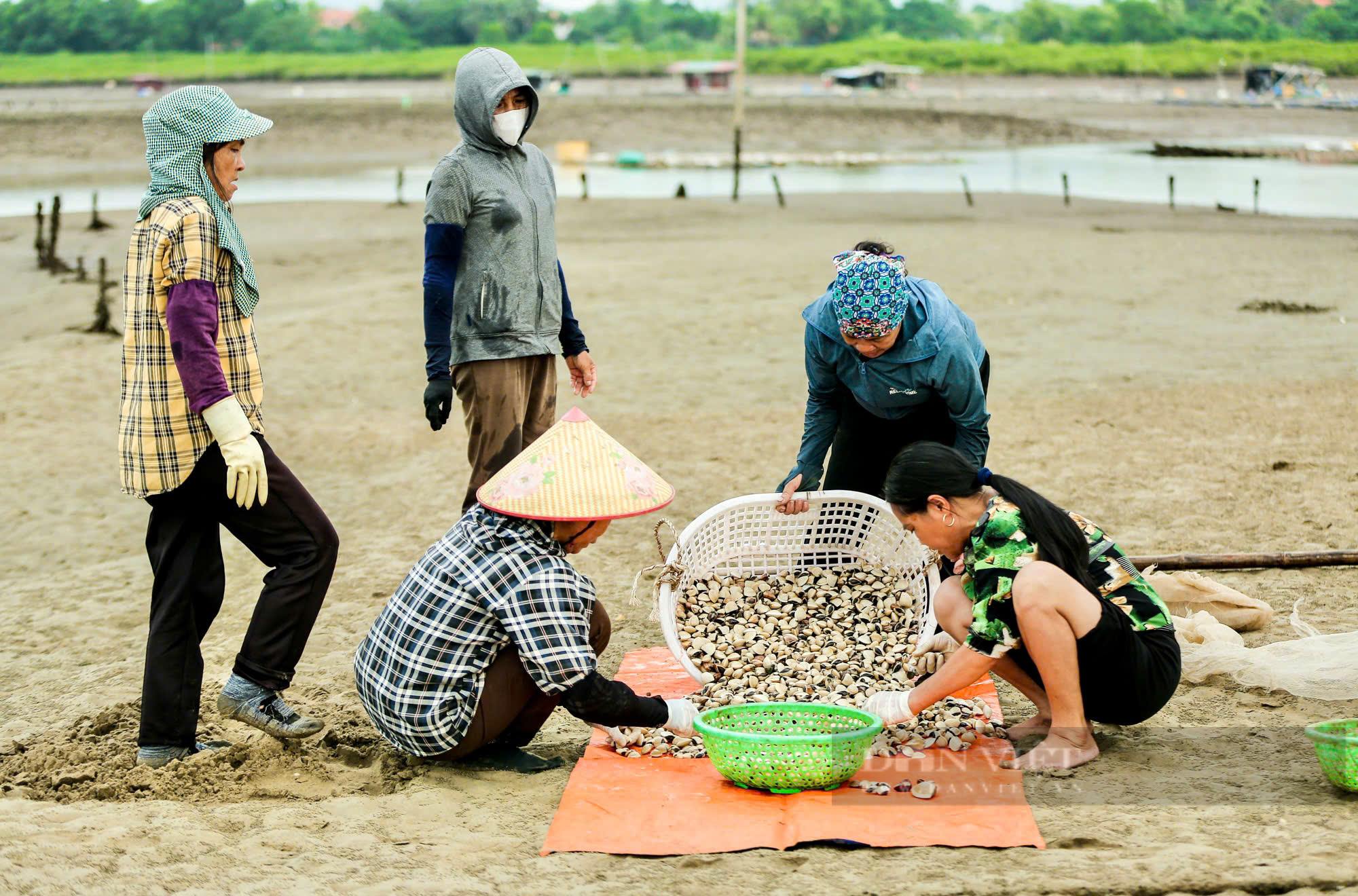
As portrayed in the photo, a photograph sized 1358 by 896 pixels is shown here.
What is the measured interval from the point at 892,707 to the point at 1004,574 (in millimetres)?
481

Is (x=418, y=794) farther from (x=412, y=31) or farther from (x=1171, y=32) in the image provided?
(x=412, y=31)

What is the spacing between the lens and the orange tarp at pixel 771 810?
9.27 ft

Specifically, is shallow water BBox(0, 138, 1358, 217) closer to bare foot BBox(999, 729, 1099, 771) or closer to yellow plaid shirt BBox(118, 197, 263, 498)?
bare foot BBox(999, 729, 1099, 771)

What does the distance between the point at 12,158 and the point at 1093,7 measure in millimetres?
69355

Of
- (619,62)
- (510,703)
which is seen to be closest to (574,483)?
(510,703)

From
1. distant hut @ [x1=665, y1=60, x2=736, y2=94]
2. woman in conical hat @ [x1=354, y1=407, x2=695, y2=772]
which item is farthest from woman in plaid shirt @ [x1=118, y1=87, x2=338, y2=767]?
distant hut @ [x1=665, y1=60, x2=736, y2=94]

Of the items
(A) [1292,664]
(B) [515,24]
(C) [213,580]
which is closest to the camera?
(C) [213,580]

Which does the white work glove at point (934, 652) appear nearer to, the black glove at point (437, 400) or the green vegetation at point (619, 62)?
the black glove at point (437, 400)

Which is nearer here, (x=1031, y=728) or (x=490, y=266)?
(x=1031, y=728)

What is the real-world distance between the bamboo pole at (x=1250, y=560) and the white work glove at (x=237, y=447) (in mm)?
2872

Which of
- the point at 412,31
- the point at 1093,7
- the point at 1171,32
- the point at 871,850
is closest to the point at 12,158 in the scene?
Answer: the point at 871,850

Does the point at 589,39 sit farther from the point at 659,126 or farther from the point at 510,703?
the point at 510,703

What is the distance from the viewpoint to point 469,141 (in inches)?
163

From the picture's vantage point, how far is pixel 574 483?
3.07m
